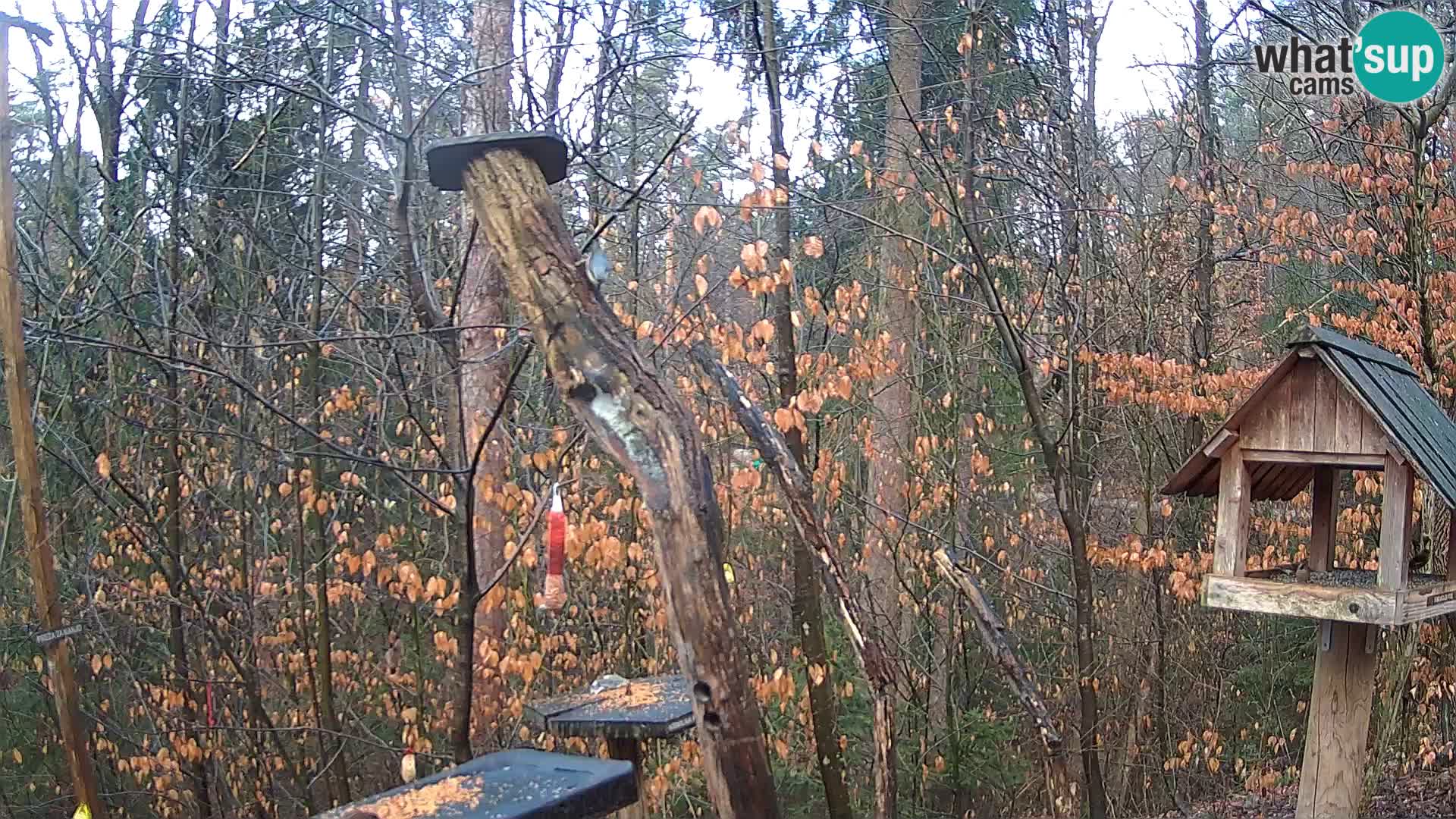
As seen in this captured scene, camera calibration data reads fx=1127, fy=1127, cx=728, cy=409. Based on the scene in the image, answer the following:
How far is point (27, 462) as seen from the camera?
14.1 ft

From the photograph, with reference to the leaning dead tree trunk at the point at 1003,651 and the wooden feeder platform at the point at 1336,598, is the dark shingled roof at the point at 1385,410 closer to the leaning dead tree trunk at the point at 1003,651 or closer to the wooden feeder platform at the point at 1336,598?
the wooden feeder platform at the point at 1336,598

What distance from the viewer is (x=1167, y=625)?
348 inches

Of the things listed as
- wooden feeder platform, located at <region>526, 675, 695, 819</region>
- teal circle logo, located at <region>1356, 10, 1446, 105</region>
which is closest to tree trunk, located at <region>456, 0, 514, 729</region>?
wooden feeder platform, located at <region>526, 675, 695, 819</region>

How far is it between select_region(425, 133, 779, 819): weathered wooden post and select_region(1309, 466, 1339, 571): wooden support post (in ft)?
9.27

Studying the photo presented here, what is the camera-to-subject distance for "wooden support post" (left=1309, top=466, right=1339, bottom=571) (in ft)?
15.4

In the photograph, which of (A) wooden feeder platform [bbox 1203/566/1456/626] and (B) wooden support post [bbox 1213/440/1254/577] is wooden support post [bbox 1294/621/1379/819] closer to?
(A) wooden feeder platform [bbox 1203/566/1456/626]

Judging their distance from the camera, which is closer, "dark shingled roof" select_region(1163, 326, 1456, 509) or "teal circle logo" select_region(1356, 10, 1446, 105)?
"dark shingled roof" select_region(1163, 326, 1456, 509)

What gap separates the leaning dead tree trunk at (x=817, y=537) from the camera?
4.83 m

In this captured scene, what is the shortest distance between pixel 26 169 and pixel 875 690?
7.19m

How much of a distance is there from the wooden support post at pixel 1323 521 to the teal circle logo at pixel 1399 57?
2.46 meters

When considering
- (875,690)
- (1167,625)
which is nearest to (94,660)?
(875,690)

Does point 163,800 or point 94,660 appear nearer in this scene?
point 94,660

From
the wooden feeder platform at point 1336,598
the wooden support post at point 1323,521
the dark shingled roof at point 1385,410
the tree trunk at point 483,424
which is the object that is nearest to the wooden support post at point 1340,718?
the wooden feeder platform at point 1336,598

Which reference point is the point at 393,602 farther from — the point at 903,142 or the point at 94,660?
the point at 903,142
